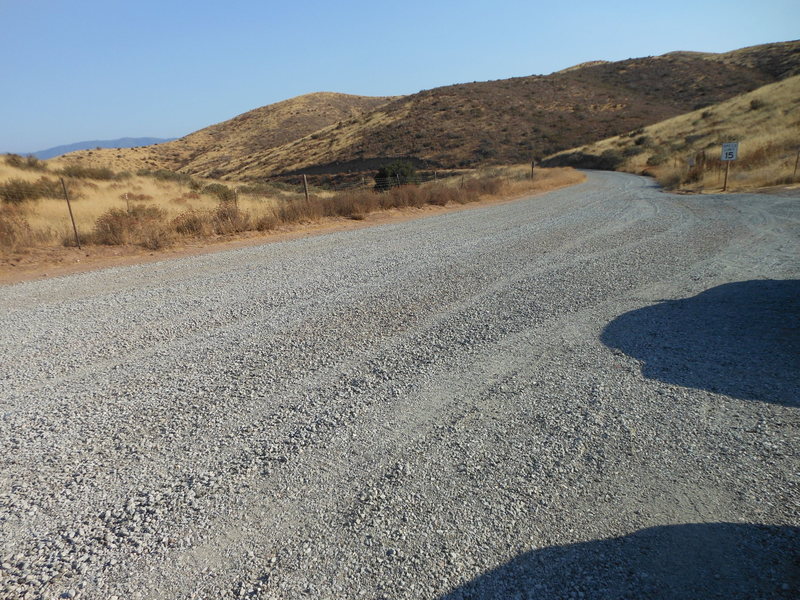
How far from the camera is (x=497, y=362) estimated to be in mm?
4883

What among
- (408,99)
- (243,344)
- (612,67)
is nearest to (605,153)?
(408,99)

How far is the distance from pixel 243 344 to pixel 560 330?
357 cm

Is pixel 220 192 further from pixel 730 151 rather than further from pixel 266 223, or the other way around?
pixel 730 151

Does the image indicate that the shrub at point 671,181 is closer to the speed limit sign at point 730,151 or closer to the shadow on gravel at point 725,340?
the speed limit sign at point 730,151

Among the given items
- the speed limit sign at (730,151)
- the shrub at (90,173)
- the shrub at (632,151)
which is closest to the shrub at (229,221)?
the shrub at (90,173)

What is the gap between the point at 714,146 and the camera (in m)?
37.7

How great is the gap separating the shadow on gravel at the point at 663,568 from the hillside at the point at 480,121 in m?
53.6

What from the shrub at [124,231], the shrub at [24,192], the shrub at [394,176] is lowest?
the shrub at [124,231]

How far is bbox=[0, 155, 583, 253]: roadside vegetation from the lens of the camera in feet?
44.0

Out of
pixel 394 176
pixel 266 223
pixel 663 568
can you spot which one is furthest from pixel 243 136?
pixel 663 568

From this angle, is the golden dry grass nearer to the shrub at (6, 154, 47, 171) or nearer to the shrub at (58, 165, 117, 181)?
the shrub at (58, 165, 117, 181)

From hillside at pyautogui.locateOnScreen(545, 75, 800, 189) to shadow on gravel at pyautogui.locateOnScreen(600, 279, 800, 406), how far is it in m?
20.8

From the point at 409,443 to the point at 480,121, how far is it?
6921cm

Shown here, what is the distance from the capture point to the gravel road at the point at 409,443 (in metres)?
2.48
